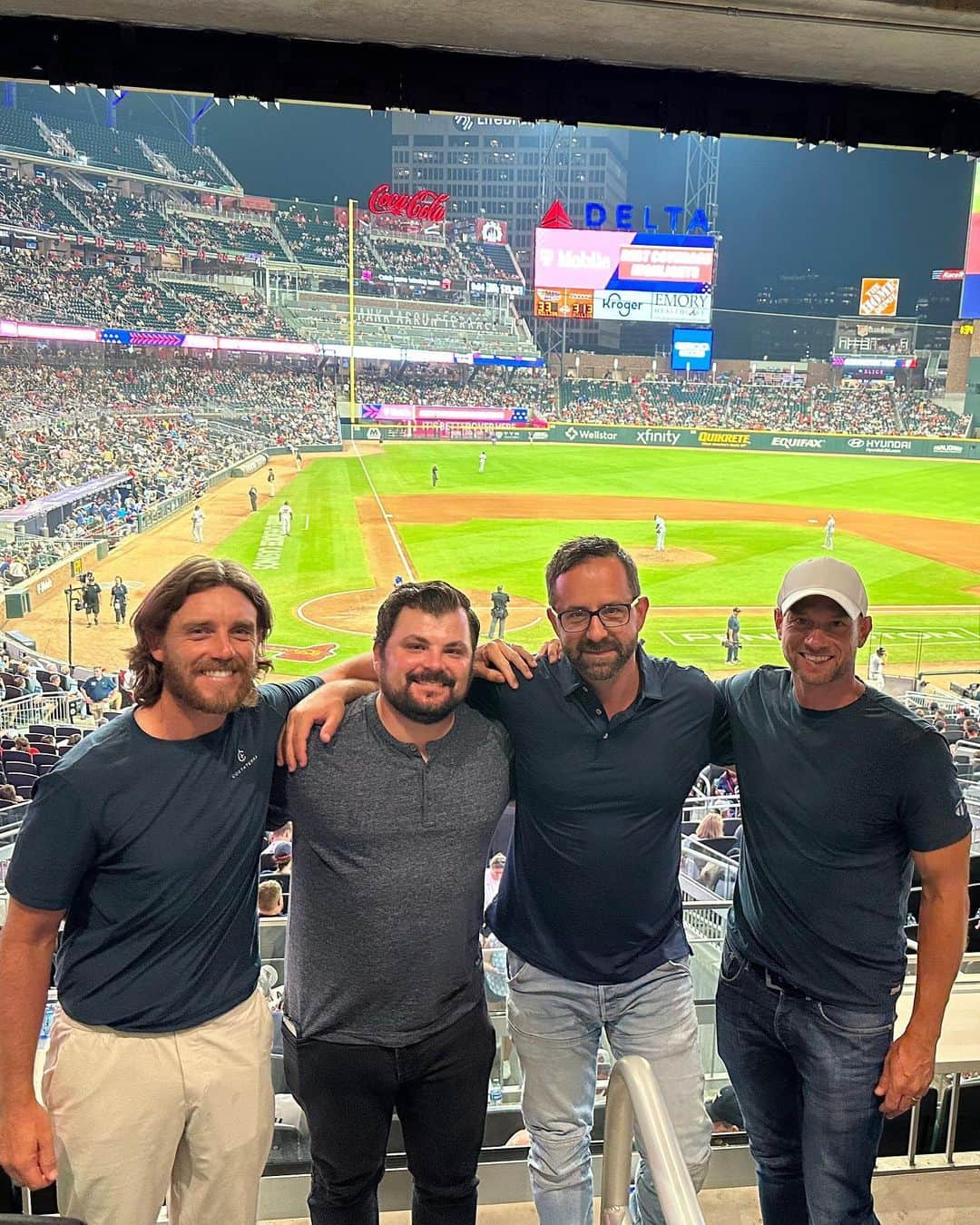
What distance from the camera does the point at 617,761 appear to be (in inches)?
69.7

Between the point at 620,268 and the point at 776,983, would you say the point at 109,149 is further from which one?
the point at 776,983

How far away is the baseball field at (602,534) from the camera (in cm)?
1559

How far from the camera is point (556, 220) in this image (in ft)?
41.4

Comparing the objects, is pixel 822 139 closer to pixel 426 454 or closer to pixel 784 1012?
pixel 784 1012

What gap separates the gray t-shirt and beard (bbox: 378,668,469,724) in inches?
2.6

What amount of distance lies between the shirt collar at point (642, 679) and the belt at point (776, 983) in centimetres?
53

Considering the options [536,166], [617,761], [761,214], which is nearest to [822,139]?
[617,761]

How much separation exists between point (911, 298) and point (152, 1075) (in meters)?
20.2

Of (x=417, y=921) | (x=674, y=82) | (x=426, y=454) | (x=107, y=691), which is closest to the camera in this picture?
(x=417, y=921)

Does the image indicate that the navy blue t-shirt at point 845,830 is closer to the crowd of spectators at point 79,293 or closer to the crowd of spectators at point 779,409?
the crowd of spectators at point 79,293

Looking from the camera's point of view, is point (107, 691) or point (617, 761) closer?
point (617, 761)

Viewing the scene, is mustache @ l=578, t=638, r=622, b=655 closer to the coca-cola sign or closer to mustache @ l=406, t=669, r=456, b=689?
mustache @ l=406, t=669, r=456, b=689

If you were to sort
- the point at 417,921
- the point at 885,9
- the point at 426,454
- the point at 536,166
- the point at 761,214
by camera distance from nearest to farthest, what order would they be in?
the point at 417,921
the point at 885,9
the point at 536,166
the point at 761,214
the point at 426,454

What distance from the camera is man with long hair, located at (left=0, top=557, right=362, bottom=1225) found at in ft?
4.89
